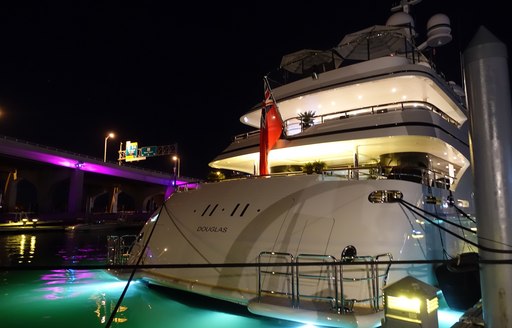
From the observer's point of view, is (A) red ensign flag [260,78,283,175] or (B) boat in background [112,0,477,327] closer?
(B) boat in background [112,0,477,327]

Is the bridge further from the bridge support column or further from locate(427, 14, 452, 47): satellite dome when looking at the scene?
locate(427, 14, 452, 47): satellite dome

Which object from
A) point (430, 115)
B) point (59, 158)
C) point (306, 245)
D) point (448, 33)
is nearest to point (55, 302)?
point (306, 245)

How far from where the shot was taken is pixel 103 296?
9.62m

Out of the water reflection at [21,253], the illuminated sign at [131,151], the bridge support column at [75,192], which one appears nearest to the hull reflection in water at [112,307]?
the water reflection at [21,253]

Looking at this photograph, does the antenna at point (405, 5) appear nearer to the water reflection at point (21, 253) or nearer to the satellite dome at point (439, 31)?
the satellite dome at point (439, 31)

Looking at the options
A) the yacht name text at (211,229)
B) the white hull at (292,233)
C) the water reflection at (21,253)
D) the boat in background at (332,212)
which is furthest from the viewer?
the water reflection at (21,253)

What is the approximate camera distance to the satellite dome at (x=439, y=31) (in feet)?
60.5

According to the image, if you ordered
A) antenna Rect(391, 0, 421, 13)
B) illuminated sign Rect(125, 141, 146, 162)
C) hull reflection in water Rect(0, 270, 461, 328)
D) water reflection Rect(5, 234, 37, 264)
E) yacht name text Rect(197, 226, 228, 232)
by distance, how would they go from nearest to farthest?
hull reflection in water Rect(0, 270, 461, 328) < yacht name text Rect(197, 226, 228, 232) < water reflection Rect(5, 234, 37, 264) < antenna Rect(391, 0, 421, 13) < illuminated sign Rect(125, 141, 146, 162)

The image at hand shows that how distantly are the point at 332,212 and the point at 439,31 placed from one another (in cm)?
1559

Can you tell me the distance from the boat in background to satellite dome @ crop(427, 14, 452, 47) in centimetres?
672

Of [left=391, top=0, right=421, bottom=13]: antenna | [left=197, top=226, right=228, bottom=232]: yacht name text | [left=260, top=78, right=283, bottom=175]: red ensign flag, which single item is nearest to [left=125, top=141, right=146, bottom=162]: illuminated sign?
[left=391, top=0, right=421, bottom=13]: antenna

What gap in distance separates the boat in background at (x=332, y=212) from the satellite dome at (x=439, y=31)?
6718mm

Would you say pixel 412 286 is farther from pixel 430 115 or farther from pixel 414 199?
pixel 430 115

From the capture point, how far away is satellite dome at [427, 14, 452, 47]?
60.5 feet
